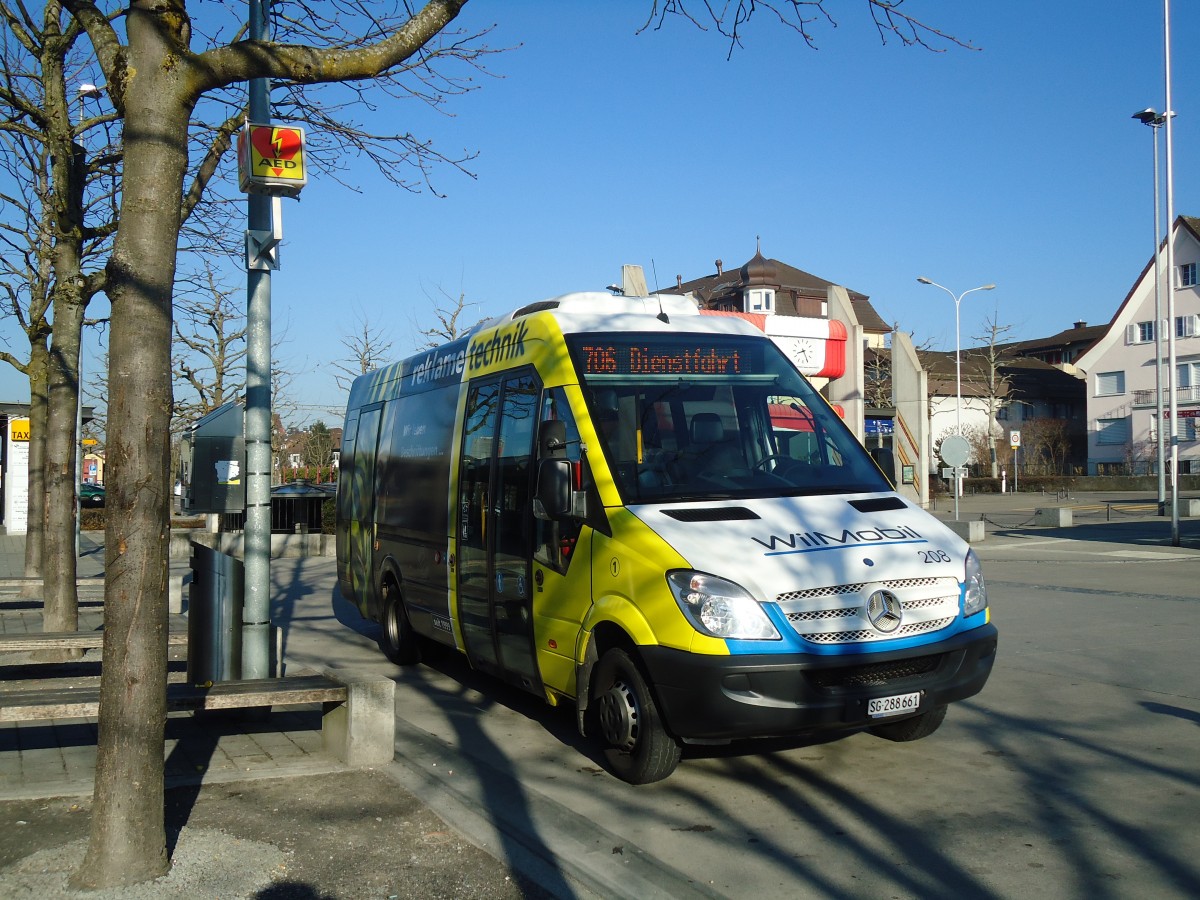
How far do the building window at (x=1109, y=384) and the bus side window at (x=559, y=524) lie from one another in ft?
247

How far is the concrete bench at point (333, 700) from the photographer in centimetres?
639

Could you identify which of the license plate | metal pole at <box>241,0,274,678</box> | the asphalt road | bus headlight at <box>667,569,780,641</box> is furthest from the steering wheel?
metal pole at <box>241,0,274,678</box>

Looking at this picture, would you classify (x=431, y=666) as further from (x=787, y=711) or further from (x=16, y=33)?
(x=16, y=33)

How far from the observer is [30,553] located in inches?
696

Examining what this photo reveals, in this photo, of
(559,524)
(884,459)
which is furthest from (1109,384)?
(559,524)

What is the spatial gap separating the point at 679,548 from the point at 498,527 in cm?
247

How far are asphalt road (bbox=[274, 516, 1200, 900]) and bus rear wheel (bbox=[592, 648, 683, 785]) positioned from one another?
15cm

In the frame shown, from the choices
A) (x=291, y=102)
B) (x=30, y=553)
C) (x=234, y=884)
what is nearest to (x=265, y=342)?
(x=291, y=102)

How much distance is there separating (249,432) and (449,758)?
9.93ft

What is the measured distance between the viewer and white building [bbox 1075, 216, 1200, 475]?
66.4 meters

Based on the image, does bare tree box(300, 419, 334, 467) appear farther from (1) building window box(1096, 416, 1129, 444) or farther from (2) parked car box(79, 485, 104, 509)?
(1) building window box(1096, 416, 1129, 444)

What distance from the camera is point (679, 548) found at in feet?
Answer: 19.5

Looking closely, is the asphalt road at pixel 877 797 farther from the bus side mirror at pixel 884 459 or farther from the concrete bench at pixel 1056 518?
the concrete bench at pixel 1056 518

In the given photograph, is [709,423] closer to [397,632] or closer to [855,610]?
[855,610]
